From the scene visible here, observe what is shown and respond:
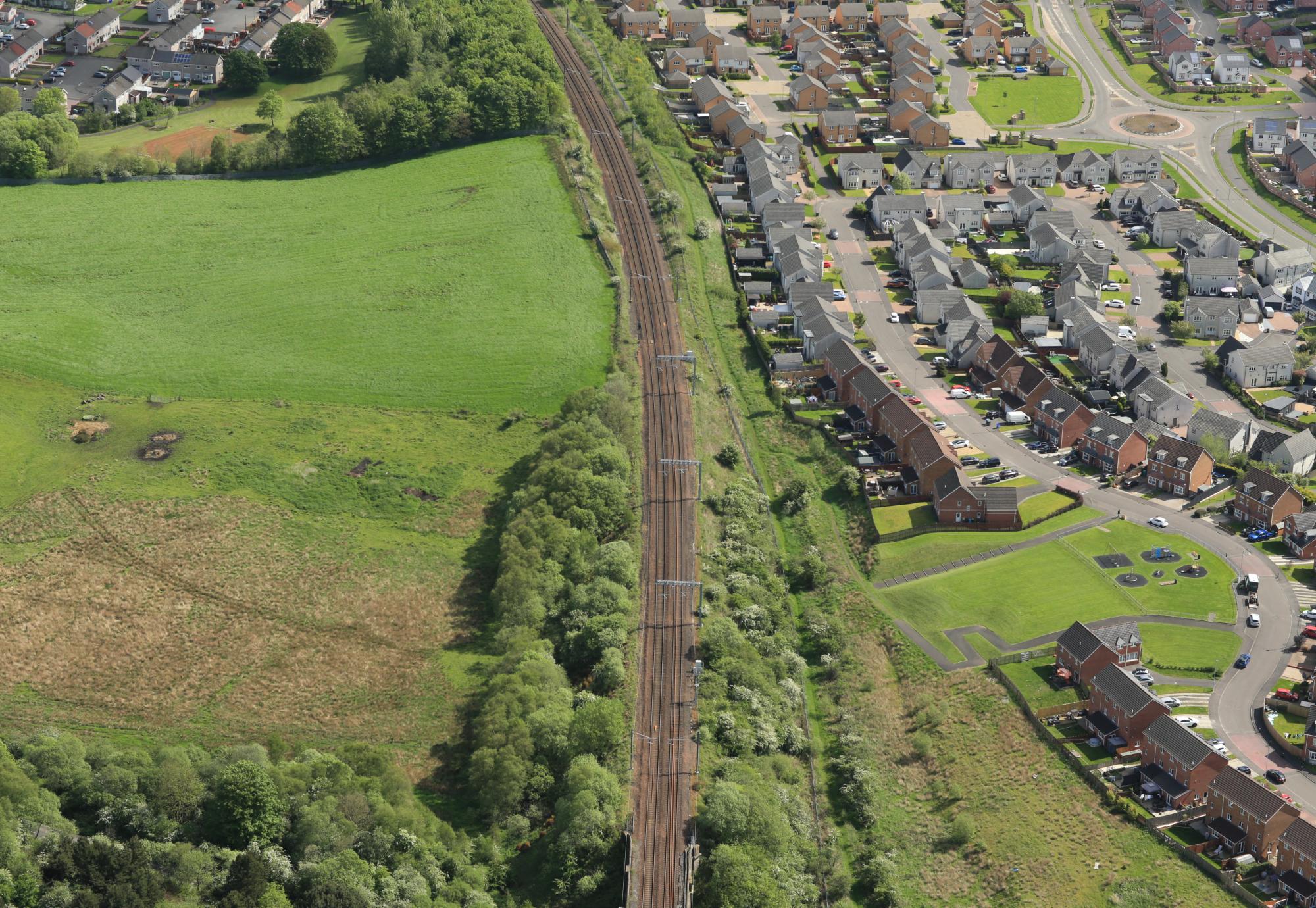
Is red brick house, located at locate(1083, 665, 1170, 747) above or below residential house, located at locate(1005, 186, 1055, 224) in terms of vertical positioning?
below

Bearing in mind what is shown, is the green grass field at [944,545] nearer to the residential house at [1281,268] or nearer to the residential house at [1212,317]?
the residential house at [1212,317]

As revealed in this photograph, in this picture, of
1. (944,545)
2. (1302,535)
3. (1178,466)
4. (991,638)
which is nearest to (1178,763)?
(991,638)

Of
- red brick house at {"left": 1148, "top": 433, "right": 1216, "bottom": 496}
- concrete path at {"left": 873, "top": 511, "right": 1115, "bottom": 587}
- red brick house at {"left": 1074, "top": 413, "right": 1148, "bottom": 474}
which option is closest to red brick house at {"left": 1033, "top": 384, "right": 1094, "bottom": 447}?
red brick house at {"left": 1074, "top": 413, "right": 1148, "bottom": 474}

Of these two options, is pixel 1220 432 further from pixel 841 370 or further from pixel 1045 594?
pixel 841 370

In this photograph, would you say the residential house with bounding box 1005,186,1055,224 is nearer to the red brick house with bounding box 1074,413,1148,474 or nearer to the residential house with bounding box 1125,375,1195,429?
the residential house with bounding box 1125,375,1195,429

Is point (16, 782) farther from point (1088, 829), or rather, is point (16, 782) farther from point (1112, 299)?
point (1112, 299)

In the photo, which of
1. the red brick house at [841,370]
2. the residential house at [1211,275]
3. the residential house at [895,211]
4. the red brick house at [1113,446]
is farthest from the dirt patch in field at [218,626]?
the residential house at [1211,275]
